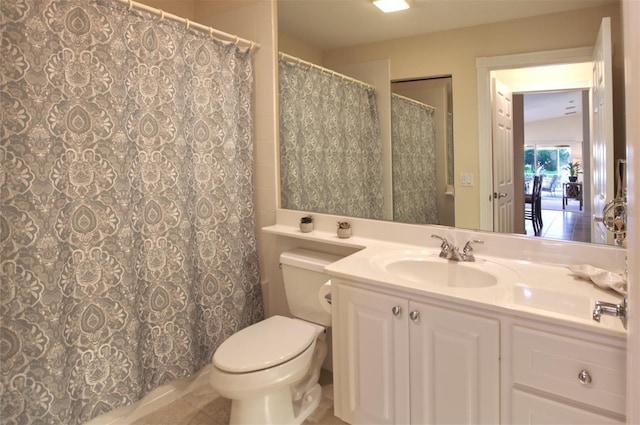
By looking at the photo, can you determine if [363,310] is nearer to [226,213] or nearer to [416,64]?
[226,213]

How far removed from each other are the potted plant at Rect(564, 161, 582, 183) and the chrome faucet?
0.43 metres

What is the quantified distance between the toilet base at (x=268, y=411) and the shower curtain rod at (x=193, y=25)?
1.79 m

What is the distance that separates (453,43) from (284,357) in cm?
157

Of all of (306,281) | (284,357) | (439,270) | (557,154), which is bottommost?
(284,357)

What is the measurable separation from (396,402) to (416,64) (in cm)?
151

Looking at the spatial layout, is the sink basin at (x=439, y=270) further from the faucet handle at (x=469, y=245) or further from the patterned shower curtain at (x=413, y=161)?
the patterned shower curtain at (x=413, y=161)

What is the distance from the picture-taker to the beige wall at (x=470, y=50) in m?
1.44

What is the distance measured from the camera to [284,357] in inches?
63.0

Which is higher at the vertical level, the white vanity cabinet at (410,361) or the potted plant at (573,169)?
the potted plant at (573,169)

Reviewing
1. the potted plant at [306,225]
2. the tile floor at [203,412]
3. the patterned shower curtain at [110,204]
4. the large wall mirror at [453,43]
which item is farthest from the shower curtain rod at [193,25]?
the tile floor at [203,412]

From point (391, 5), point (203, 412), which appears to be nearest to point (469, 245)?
point (391, 5)

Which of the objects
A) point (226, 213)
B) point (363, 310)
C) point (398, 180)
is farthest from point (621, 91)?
point (226, 213)

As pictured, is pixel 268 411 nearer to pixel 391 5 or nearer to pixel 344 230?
pixel 344 230

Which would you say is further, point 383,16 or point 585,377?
point 383,16
